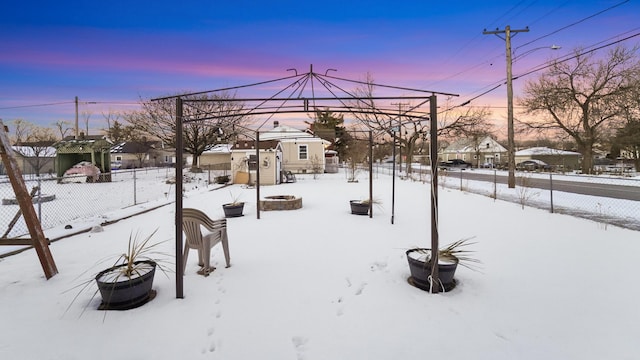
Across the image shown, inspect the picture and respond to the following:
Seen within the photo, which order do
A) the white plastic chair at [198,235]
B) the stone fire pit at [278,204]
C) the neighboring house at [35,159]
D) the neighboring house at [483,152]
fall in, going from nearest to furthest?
the white plastic chair at [198,235] → the stone fire pit at [278,204] → the neighboring house at [35,159] → the neighboring house at [483,152]

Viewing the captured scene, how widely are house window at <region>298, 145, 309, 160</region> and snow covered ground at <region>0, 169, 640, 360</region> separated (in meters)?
22.7

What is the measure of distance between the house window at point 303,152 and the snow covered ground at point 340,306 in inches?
894

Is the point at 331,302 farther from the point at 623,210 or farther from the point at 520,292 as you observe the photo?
the point at 623,210

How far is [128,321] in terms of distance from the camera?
289cm

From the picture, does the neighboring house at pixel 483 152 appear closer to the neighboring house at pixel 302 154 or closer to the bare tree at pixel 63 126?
the neighboring house at pixel 302 154

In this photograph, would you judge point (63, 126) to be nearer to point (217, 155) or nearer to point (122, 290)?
point (217, 155)

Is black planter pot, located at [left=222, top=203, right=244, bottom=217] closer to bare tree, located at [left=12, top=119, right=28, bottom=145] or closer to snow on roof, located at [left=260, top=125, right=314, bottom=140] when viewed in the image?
snow on roof, located at [left=260, top=125, right=314, bottom=140]

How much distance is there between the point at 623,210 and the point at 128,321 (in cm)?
1189

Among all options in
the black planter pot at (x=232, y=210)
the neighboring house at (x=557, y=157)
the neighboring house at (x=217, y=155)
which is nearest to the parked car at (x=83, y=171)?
the black planter pot at (x=232, y=210)

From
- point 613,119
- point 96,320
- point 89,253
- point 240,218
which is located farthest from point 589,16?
point 613,119

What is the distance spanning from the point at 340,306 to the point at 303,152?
25620 millimetres

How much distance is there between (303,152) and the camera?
28.4m

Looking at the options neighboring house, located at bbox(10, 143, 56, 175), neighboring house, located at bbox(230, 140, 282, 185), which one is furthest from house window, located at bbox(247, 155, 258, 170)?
neighboring house, located at bbox(10, 143, 56, 175)

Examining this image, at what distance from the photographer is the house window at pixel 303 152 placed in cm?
2823
